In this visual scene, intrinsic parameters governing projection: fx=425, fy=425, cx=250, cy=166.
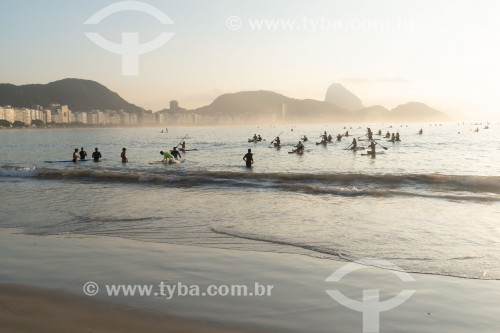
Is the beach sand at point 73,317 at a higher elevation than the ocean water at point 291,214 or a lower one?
higher

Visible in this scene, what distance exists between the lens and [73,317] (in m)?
6.09

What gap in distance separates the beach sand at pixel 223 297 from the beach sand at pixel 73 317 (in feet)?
0.05

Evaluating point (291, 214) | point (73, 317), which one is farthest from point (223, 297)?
point (291, 214)

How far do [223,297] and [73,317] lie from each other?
2.33 metres

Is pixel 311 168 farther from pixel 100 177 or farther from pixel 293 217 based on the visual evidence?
pixel 293 217

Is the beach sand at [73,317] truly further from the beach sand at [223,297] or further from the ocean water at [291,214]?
the ocean water at [291,214]

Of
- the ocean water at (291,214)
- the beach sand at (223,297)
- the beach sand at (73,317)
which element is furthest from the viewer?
the ocean water at (291,214)

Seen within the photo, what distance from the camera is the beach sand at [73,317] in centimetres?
564

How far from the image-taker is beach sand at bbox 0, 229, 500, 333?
240 inches

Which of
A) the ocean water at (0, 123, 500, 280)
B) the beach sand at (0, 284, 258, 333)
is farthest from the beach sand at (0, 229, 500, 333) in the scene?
the ocean water at (0, 123, 500, 280)

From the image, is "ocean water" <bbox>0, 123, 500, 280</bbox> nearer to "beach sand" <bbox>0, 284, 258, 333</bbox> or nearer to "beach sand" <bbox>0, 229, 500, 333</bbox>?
"beach sand" <bbox>0, 229, 500, 333</bbox>

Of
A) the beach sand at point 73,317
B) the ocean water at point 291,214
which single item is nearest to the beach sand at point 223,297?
the beach sand at point 73,317

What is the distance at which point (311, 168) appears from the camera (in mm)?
36188

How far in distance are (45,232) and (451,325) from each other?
10.6 m
